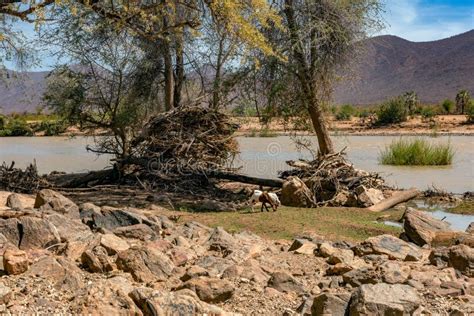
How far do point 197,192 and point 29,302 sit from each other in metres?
9.69

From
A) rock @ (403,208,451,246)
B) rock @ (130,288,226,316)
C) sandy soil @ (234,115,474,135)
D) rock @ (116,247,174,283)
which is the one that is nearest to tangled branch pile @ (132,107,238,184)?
rock @ (403,208,451,246)

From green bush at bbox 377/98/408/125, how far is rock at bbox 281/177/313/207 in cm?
4200

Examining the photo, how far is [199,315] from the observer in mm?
4816

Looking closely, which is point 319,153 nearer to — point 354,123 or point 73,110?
point 73,110

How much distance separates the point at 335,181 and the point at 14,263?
32.4 feet

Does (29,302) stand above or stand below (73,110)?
below

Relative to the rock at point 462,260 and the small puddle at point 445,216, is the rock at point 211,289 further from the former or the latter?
the small puddle at point 445,216

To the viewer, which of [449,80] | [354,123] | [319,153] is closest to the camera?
[319,153]

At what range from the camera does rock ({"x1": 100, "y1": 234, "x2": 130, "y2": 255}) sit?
6.24 m

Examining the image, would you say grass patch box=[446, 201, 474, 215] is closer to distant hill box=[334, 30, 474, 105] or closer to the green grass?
the green grass

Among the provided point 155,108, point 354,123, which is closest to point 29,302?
point 155,108

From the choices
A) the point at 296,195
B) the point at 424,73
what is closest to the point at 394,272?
the point at 296,195

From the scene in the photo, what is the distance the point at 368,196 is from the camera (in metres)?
13.8

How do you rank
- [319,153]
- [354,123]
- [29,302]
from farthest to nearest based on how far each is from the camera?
[354,123]
[319,153]
[29,302]
